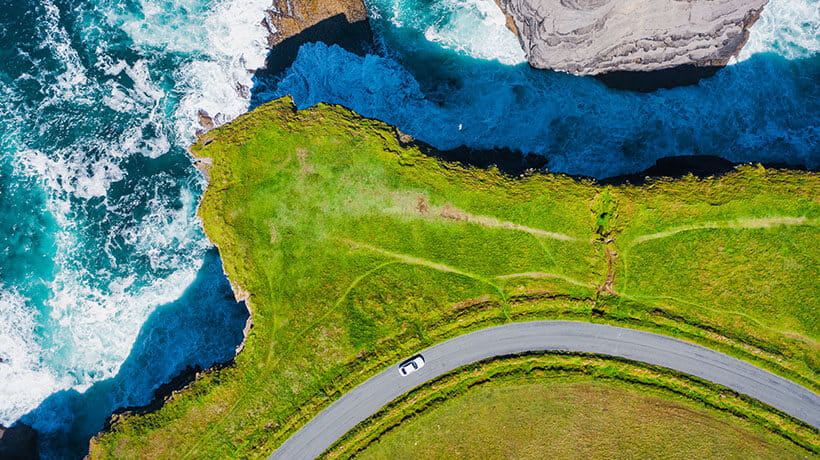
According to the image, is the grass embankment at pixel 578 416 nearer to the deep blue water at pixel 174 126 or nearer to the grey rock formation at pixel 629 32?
the deep blue water at pixel 174 126

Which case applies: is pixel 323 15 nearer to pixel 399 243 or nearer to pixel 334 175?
pixel 334 175

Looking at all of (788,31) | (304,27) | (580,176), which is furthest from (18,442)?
(788,31)

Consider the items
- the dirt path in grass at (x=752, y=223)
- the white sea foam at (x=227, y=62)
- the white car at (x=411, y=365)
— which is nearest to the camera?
the white car at (x=411, y=365)

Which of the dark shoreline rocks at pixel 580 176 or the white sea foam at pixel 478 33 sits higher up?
the white sea foam at pixel 478 33

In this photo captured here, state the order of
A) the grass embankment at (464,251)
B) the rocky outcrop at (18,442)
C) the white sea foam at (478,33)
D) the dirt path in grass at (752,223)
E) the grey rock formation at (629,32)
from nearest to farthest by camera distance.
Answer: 1. the grass embankment at (464,251)
2. the dirt path in grass at (752,223)
3. the grey rock formation at (629,32)
4. the rocky outcrop at (18,442)
5. the white sea foam at (478,33)

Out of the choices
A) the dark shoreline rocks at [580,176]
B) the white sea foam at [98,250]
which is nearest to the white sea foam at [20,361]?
the white sea foam at [98,250]

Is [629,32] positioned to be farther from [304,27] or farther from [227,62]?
[227,62]
